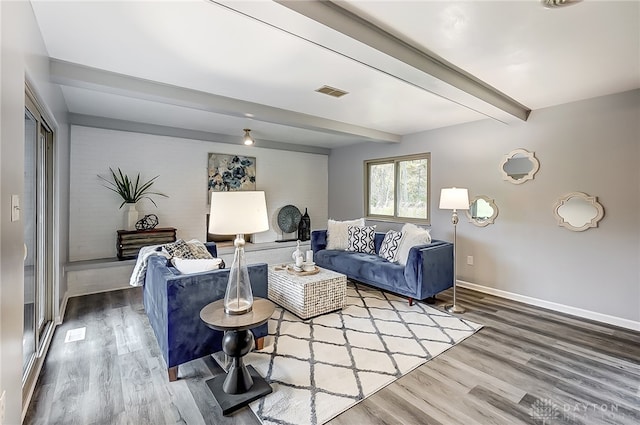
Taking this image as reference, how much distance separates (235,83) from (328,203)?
4.36m

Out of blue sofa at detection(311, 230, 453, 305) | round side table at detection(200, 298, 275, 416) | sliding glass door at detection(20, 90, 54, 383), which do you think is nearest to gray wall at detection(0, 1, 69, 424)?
sliding glass door at detection(20, 90, 54, 383)

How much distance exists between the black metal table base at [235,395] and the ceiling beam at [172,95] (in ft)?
8.44

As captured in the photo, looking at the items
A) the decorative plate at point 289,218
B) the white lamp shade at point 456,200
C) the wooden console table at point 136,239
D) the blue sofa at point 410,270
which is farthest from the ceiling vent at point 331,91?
the decorative plate at point 289,218

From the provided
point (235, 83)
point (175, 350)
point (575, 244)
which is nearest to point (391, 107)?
point (235, 83)

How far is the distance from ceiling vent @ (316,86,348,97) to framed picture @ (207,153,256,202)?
9.73 feet

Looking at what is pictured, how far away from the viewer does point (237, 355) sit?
6.61ft

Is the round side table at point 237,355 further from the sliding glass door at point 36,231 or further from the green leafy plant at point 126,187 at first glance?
the green leafy plant at point 126,187

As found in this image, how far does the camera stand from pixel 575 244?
3453 mm

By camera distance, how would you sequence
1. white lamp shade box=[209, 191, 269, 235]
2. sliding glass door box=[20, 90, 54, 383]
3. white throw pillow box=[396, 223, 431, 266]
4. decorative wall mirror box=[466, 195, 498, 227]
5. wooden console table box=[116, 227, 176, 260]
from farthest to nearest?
wooden console table box=[116, 227, 176, 260] → decorative wall mirror box=[466, 195, 498, 227] → white throw pillow box=[396, 223, 431, 266] → sliding glass door box=[20, 90, 54, 383] → white lamp shade box=[209, 191, 269, 235]

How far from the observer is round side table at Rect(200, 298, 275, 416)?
74.8 inches

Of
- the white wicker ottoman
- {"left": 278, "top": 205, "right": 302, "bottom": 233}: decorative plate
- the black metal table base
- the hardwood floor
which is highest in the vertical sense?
{"left": 278, "top": 205, "right": 302, "bottom": 233}: decorative plate

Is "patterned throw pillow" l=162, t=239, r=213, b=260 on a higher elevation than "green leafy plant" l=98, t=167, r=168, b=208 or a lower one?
lower

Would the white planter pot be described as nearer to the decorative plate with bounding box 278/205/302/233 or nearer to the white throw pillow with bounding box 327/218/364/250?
the decorative plate with bounding box 278/205/302/233

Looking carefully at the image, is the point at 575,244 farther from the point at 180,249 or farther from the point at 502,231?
the point at 180,249
